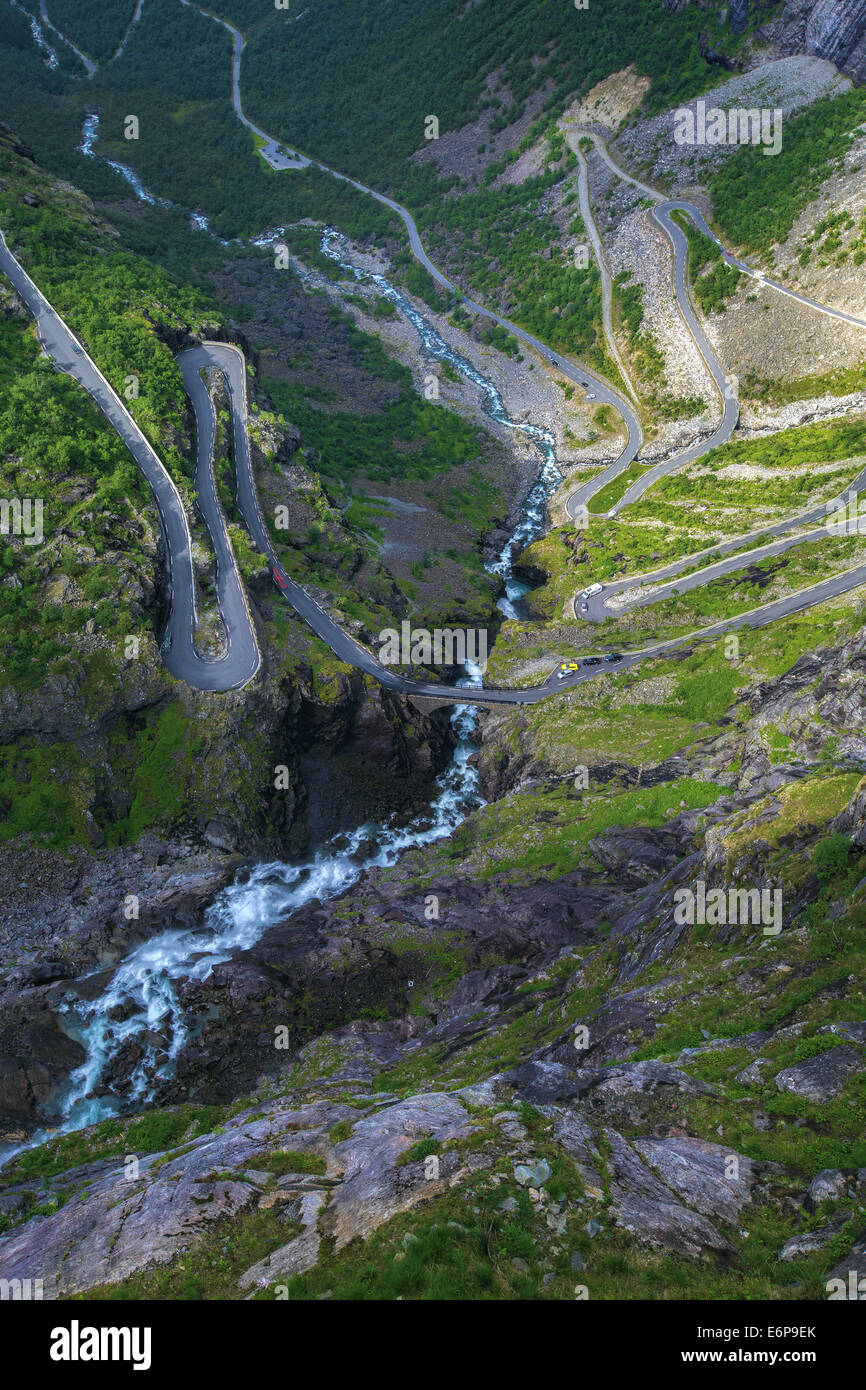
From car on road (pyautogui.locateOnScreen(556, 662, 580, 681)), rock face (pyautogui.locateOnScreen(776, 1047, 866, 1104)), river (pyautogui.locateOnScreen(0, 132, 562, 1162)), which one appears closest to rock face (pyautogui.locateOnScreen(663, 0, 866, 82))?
car on road (pyautogui.locateOnScreen(556, 662, 580, 681))

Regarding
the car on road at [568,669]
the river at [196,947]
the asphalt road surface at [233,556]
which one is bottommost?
the river at [196,947]

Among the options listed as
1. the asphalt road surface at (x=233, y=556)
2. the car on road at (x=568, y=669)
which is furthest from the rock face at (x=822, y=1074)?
the car on road at (x=568, y=669)

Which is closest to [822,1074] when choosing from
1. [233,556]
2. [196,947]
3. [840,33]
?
[196,947]

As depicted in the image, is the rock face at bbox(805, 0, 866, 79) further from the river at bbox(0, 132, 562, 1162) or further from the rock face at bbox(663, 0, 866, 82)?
the river at bbox(0, 132, 562, 1162)

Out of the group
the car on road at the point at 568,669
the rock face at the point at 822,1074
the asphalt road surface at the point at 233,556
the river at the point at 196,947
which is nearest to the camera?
the rock face at the point at 822,1074

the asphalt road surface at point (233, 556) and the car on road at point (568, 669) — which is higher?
the asphalt road surface at point (233, 556)

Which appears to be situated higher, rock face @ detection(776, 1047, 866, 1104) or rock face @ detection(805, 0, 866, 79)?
rock face @ detection(805, 0, 866, 79)

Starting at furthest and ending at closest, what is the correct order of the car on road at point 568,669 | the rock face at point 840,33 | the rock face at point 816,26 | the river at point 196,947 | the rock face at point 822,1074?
the rock face at point 816,26, the rock face at point 840,33, the car on road at point 568,669, the river at point 196,947, the rock face at point 822,1074

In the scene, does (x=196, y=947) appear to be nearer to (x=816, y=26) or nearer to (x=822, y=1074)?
(x=822, y=1074)

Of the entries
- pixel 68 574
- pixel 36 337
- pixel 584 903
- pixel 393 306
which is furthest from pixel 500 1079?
pixel 393 306

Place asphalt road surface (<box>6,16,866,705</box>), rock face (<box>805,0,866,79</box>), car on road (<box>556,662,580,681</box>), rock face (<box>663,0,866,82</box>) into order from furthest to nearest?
rock face (<box>663,0,866,82</box>) < rock face (<box>805,0,866,79</box>) < car on road (<box>556,662,580,681</box>) < asphalt road surface (<box>6,16,866,705</box>)

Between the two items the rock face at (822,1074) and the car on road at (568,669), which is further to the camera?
the car on road at (568,669)

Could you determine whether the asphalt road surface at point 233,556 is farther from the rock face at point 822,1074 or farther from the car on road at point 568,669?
the rock face at point 822,1074

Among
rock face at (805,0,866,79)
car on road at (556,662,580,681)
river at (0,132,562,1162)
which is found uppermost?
rock face at (805,0,866,79)
